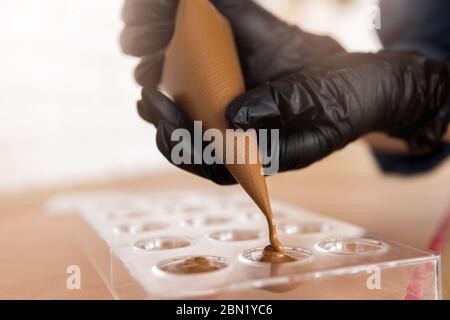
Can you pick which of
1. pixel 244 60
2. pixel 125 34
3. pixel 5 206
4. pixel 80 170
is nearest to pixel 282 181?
pixel 80 170

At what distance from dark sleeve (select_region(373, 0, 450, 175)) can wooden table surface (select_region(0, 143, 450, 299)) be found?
166 millimetres

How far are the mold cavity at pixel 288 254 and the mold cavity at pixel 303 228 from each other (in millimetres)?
103

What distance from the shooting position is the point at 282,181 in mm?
1615

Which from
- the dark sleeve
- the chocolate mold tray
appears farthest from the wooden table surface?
the dark sleeve

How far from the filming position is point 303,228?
0.69 m

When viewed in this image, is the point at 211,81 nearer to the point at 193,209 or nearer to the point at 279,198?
the point at 193,209

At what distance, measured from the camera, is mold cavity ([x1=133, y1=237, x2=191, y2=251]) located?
609mm

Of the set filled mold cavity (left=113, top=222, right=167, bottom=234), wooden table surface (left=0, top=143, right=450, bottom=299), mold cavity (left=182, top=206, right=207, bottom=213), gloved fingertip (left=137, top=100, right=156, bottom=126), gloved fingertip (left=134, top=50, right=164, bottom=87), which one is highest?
gloved fingertip (left=134, top=50, right=164, bottom=87)

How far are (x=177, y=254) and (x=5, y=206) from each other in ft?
2.85

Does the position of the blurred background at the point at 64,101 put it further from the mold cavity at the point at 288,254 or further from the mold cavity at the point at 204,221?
the mold cavity at the point at 288,254

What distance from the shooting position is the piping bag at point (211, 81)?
497mm

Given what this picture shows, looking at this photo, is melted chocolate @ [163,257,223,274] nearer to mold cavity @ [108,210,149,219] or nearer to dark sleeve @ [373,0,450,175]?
mold cavity @ [108,210,149,219]

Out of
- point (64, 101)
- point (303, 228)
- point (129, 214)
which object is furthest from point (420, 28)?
point (64, 101)

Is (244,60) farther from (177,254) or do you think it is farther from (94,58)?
(94,58)
